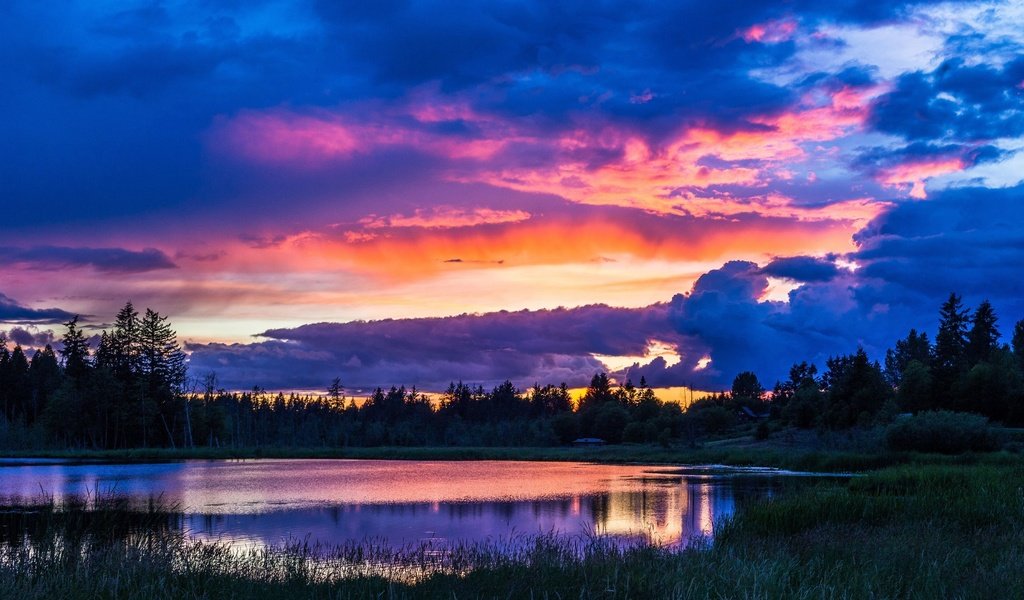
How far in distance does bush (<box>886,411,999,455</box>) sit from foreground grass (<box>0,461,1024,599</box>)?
131 feet

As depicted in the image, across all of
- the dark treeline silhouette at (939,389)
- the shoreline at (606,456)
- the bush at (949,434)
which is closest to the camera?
the bush at (949,434)

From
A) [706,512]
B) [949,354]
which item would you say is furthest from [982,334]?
[706,512]

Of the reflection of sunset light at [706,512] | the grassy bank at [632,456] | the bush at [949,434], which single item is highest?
the bush at [949,434]

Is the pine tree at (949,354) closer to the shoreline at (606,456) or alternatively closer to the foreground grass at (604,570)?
the shoreline at (606,456)

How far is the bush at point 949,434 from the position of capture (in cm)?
5728

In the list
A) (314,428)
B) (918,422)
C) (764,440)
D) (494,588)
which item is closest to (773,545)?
(494,588)

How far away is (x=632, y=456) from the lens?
96188 mm

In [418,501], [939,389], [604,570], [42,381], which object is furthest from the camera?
[42,381]

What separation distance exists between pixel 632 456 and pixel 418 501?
6010 centimetres

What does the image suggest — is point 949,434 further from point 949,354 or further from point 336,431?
point 336,431

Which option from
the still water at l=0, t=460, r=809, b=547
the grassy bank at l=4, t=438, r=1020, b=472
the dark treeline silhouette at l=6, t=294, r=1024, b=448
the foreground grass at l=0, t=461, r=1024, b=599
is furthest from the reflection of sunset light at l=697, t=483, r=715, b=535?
the dark treeline silhouette at l=6, t=294, r=1024, b=448

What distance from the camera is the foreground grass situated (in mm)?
12547

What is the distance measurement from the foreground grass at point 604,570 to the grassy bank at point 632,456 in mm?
37059

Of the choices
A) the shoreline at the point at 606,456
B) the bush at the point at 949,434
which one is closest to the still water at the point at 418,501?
the shoreline at the point at 606,456
